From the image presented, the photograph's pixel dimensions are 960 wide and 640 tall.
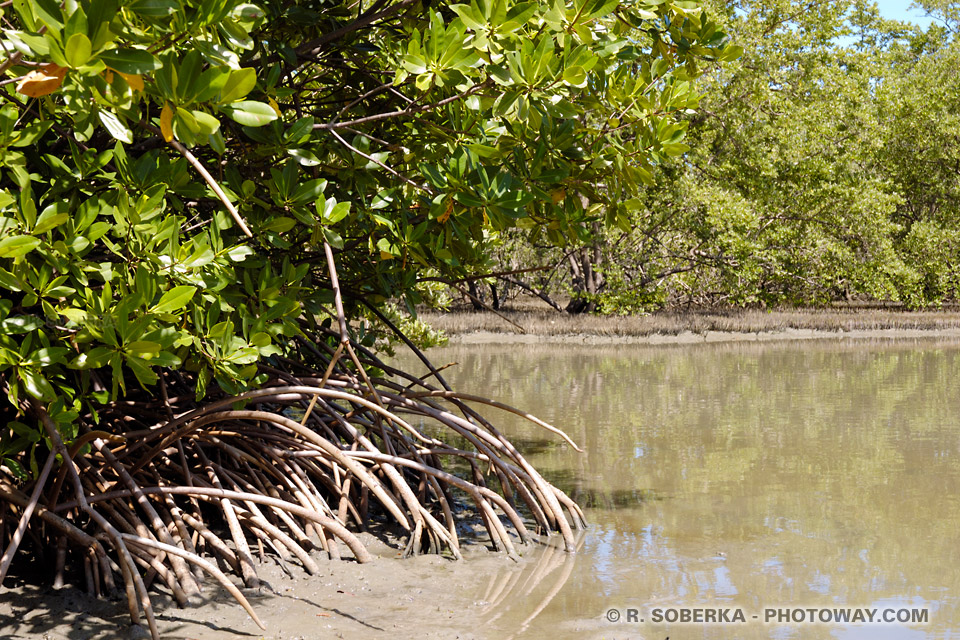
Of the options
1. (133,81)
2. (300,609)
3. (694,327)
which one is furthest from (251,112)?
(694,327)

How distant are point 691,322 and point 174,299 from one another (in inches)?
664

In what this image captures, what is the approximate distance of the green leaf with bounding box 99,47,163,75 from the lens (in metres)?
2.41

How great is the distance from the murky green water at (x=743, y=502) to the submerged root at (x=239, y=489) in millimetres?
531

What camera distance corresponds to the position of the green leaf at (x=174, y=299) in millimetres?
3291

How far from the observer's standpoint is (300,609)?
13.1 ft

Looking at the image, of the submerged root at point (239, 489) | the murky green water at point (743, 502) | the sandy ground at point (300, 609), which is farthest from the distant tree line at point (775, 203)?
the sandy ground at point (300, 609)

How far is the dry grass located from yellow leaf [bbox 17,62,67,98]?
16499mm

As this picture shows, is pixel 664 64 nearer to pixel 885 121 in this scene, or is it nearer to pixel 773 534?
pixel 773 534

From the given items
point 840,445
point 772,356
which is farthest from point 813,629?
point 772,356

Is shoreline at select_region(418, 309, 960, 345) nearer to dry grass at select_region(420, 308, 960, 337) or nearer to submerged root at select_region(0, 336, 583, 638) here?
dry grass at select_region(420, 308, 960, 337)

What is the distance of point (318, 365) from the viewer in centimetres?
589

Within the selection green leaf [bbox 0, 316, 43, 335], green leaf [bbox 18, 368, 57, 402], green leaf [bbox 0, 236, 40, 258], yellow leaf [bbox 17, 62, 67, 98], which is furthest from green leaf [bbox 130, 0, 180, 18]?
green leaf [bbox 18, 368, 57, 402]

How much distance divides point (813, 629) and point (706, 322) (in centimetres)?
1584

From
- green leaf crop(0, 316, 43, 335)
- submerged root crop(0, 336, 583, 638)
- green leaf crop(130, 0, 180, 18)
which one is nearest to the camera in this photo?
green leaf crop(130, 0, 180, 18)
